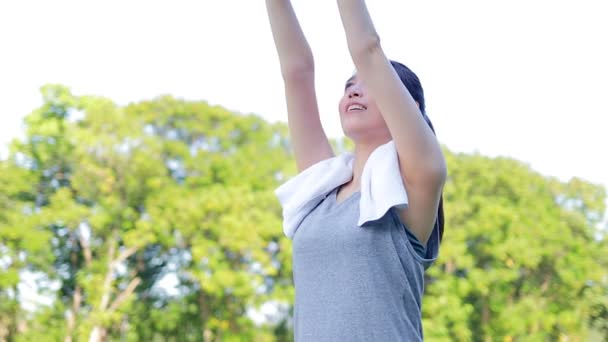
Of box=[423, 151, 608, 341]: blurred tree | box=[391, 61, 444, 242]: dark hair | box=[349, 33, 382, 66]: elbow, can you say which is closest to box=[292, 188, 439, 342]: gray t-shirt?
box=[391, 61, 444, 242]: dark hair

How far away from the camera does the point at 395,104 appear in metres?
1.22

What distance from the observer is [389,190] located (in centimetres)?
123

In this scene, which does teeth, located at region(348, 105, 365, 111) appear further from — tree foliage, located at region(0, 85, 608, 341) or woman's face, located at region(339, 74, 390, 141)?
tree foliage, located at region(0, 85, 608, 341)

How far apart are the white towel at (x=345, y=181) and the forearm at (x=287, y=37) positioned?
199 mm

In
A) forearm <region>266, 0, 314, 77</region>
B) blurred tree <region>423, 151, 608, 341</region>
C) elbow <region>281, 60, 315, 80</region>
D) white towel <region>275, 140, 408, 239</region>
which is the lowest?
white towel <region>275, 140, 408, 239</region>

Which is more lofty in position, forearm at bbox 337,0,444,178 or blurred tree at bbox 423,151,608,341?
blurred tree at bbox 423,151,608,341

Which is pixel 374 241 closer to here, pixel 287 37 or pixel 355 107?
pixel 355 107

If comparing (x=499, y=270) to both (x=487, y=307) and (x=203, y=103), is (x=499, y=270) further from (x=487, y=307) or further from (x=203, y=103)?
(x=203, y=103)

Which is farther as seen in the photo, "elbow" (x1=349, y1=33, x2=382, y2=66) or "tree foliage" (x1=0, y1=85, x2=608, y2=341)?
"tree foliage" (x1=0, y1=85, x2=608, y2=341)

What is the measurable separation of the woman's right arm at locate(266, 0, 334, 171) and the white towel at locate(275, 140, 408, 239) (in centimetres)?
7

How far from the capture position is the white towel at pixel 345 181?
1229 millimetres

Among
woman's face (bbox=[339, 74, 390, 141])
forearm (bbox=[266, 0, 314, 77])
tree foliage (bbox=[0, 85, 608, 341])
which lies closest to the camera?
woman's face (bbox=[339, 74, 390, 141])

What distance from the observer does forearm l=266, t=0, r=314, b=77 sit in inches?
59.7

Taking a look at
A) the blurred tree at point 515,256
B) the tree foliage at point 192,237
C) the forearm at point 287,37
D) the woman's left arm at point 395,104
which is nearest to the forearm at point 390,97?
the woman's left arm at point 395,104
